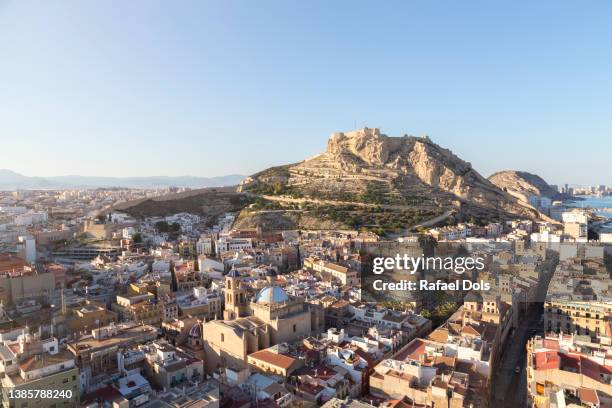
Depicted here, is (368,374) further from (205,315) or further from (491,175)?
(491,175)

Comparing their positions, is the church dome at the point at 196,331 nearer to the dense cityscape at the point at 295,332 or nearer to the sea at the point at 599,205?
the dense cityscape at the point at 295,332

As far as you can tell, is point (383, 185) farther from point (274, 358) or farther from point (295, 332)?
point (274, 358)

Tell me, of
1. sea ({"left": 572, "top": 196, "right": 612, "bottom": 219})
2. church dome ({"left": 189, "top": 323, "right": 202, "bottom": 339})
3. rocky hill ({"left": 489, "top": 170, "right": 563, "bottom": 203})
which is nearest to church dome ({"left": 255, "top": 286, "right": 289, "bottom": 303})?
church dome ({"left": 189, "top": 323, "right": 202, "bottom": 339})

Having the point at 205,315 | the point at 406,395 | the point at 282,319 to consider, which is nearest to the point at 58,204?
the point at 205,315

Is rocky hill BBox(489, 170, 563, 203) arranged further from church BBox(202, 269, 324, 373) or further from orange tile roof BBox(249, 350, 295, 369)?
orange tile roof BBox(249, 350, 295, 369)

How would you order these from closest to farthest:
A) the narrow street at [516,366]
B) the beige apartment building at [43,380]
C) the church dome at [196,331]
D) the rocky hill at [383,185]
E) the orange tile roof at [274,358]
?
the beige apartment building at [43,380], the orange tile roof at [274,358], the narrow street at [516,366], the church dome at [196,331], the rocky hill at [383,185]

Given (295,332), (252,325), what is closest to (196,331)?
(252,325)

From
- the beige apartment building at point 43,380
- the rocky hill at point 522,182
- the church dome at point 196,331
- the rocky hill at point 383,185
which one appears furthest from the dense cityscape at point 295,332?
the rocky hill at point 522,182
